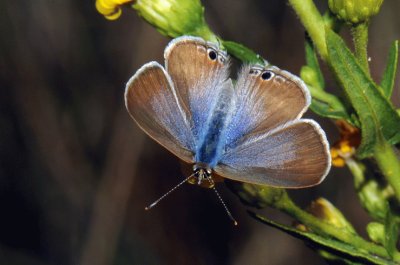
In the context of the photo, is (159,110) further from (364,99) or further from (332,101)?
(364,99)

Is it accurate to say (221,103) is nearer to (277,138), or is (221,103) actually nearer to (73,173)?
(277,138)

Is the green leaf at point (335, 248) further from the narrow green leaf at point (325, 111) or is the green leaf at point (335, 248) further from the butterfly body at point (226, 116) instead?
the narrow green leaf at point (325, 111)

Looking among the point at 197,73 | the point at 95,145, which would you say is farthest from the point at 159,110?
the point at 95,145

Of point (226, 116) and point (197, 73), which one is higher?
point (197, 73)

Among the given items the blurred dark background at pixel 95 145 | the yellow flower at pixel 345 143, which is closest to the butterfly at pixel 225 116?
the yellow flower at pixel 345 143

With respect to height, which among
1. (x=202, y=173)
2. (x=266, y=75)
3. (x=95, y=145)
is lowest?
(x=95, y=145)

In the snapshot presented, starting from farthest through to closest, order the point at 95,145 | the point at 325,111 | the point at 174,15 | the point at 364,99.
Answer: the point at 95,145
the point at 174,15
the point at 325,111
the point at 364,99

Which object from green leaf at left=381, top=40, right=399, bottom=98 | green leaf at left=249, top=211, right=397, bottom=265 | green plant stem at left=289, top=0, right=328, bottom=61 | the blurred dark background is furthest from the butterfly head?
the blurred dark background
